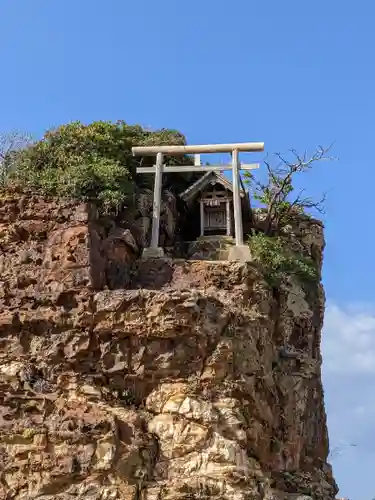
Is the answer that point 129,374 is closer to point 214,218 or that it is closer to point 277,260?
point 277,260

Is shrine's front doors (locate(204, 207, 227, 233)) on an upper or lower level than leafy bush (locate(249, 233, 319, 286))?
upper

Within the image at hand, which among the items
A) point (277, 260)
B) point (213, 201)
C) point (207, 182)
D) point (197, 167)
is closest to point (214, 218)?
point (213, 201)

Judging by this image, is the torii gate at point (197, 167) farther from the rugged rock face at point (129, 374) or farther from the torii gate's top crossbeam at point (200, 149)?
the rugged rock face at point (129, 374)

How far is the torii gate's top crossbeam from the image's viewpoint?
19.6 m

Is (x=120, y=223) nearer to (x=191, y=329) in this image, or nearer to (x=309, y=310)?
(x=191, y=329)

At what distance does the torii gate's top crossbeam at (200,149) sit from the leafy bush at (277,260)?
2.50m

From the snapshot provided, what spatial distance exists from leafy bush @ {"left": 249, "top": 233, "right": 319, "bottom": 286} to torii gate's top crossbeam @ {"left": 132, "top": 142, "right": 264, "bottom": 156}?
98.4 inches

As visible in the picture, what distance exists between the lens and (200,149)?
19.8 m

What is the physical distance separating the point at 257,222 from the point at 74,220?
6709mm

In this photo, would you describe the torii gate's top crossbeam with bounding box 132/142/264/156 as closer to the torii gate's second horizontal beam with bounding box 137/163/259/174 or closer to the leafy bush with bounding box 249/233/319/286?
the torii gate's second horizontal beam with bounding box 137/163/259/174

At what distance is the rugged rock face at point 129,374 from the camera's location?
14125 millimetres

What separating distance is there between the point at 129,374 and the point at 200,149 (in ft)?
24.4

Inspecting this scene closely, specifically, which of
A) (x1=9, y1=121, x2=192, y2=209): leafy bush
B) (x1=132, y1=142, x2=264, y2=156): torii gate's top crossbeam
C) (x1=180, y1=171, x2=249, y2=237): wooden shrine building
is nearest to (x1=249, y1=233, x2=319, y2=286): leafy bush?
(x1=180, y1=171, x2=249, y2=237): wooden shrine building

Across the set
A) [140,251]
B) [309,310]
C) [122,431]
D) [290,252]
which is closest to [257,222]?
[290,252]
